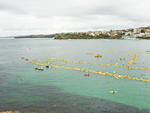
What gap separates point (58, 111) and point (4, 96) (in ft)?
58.2

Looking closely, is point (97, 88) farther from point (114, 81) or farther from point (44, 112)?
point (44, 112)

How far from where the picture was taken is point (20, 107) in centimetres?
3769

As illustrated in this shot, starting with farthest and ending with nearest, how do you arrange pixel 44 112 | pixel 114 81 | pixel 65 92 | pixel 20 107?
1. pixel 114 81
2. pixel 65 92
3. pixel 20 107
4. pixel 44 112

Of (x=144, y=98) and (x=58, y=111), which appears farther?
(x=144, y=98)

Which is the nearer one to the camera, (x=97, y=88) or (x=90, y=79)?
(x=97, y=88)

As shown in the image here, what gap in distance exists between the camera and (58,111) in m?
35.7

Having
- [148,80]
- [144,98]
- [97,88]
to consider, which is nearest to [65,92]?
[97,88]

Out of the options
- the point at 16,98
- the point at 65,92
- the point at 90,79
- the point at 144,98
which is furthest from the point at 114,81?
the point at 16,98

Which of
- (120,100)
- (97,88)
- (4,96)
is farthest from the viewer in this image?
(97,88)

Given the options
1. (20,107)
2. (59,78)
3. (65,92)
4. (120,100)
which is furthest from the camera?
(59,78)

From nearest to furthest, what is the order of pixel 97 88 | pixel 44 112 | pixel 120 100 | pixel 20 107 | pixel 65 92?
pixel 44 112 → pixel 20 107 → pixel 120 100 → pixel 65 92 → pixel 97 88

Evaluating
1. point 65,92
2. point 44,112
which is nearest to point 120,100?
point 65,92

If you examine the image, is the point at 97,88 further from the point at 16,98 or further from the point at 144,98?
the point at 16,98

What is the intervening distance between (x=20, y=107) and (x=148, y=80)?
139 feet
